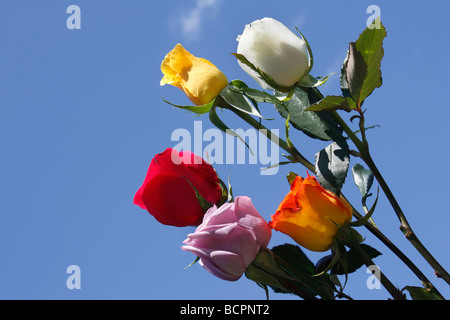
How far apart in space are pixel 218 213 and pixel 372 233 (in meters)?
0.17

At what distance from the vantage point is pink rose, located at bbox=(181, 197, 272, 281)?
63cm

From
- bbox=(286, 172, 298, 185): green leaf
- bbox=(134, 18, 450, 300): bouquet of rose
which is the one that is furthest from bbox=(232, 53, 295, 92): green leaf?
bbox=(286, 172, 298, 185): green leaf

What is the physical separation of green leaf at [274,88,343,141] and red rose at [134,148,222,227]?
110 mm

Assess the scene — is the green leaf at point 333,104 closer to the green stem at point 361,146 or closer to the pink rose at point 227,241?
the green stem at point 361,146

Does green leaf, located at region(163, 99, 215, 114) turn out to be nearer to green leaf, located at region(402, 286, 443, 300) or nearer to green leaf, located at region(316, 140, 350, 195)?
green leaf, located at region(316, 140, 350, 195)

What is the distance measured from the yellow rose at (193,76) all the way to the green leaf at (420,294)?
283 mm

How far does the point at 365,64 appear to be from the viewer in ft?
1.96

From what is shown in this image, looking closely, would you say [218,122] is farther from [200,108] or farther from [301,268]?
[301,268]

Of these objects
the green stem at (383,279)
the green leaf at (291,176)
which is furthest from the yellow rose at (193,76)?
the green stem at (383,279)

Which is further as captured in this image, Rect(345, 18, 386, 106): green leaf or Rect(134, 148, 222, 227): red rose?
Rect(134, 148, 222, 227): red rose

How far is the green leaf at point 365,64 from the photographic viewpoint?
59 centimetres

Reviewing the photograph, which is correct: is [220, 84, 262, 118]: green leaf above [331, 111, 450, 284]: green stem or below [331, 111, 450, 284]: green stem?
above

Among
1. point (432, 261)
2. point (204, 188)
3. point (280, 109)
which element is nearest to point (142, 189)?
point (204, 188)
